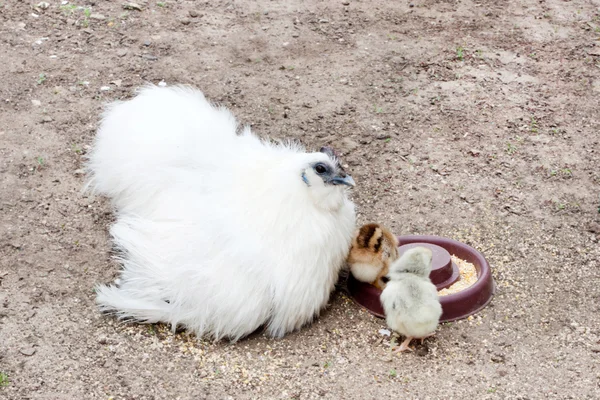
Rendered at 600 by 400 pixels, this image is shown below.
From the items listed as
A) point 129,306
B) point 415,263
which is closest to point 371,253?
point 415,263

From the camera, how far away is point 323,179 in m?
4.05

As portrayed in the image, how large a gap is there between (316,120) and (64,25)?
2781 millimetres

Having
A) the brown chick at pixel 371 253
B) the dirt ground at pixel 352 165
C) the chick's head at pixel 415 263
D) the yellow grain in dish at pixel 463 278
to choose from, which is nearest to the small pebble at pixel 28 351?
the dirt ground at pixel 352 165

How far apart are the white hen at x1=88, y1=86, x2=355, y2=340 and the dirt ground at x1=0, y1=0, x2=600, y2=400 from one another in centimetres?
19

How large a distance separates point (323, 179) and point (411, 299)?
82cm

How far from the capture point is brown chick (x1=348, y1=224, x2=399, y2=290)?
14.0ft

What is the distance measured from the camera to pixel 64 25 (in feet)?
22.9

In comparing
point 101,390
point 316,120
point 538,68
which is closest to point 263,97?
point 316,120

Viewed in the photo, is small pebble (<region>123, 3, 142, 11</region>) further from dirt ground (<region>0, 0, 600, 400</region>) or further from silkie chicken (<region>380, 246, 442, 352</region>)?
silkie chicken (<region>380, 246, 442, 352</region>)

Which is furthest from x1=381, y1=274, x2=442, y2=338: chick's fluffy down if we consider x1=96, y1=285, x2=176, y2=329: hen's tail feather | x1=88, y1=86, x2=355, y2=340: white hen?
x1=96, y1=285, x2=176, y2=329: hen's tail feather

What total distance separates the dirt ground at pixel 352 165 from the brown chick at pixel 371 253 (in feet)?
0.92

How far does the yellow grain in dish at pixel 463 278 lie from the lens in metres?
4.52

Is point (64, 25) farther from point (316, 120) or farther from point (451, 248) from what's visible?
point (451, 248)

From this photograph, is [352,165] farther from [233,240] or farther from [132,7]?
[132,7]
